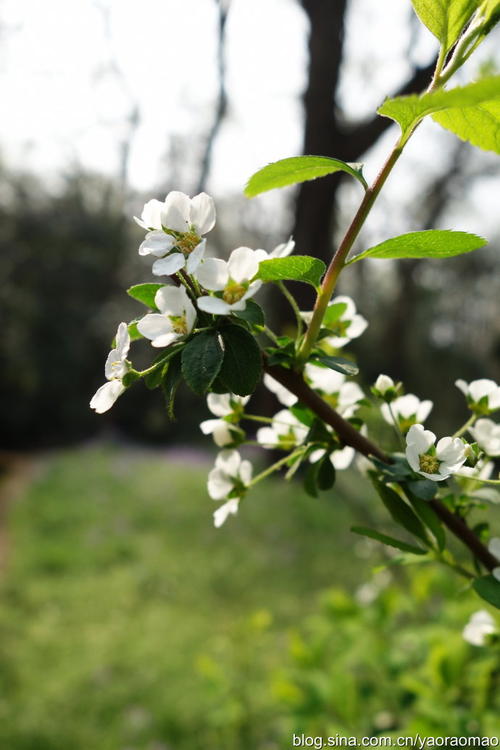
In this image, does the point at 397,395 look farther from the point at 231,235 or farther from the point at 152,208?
the point at 231,235

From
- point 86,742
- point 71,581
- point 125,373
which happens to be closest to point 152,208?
point 125,373

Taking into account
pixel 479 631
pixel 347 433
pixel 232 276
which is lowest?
pixel 479 631

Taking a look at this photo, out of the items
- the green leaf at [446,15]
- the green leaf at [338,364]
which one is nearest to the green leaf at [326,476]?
the green leaf at [338,364]

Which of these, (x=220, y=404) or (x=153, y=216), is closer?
(x=153, y=216)

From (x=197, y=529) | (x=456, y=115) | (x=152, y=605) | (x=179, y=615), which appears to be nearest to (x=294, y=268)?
(x=456, y=115)

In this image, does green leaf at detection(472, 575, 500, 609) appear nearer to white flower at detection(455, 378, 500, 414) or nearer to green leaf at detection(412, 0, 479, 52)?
white flower at detection(455, 378, 500, 414)

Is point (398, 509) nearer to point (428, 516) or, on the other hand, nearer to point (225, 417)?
Result: point (428, 516)
